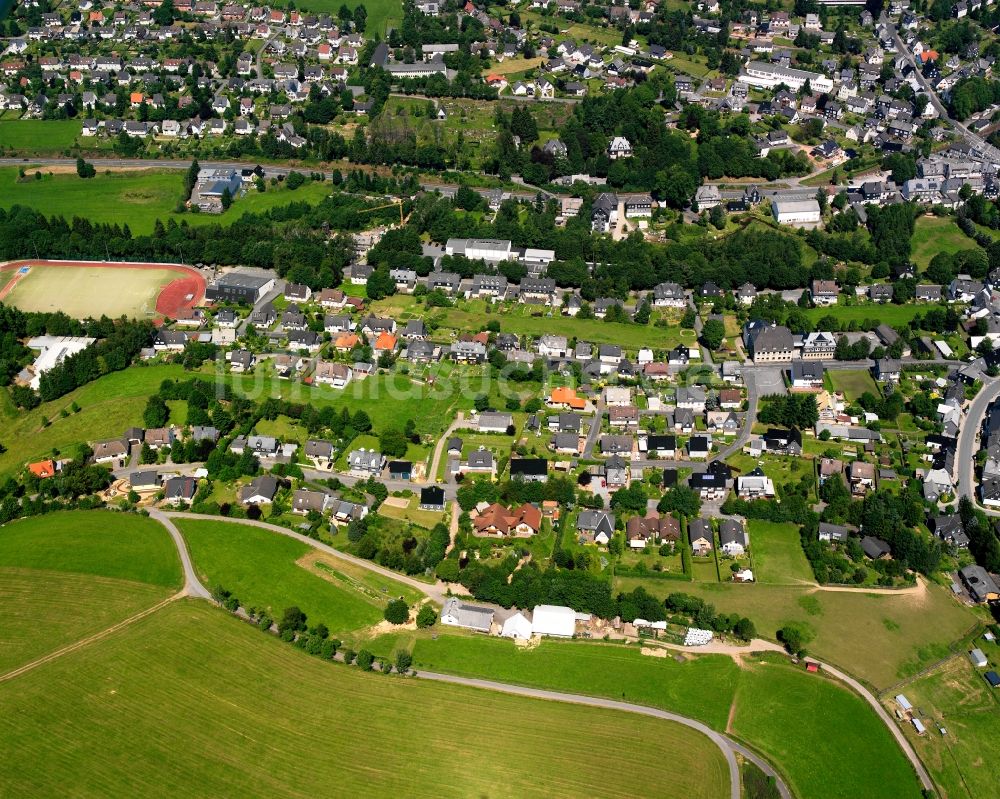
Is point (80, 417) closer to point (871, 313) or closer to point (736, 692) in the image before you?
point (736, 692)

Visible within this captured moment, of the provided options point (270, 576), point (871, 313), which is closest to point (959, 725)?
point (270, 576)

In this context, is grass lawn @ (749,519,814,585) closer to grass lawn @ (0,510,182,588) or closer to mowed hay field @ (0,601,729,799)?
mowed hay field @ (0,601,729,799)

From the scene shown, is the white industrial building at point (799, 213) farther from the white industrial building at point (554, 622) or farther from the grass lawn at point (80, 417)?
the grass lawn at point (80, 417)

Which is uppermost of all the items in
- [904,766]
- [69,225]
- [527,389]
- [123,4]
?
[123,4]

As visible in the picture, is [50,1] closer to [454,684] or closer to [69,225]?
[69,225]

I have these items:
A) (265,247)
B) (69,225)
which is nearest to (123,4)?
(69,225)

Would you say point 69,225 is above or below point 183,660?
above

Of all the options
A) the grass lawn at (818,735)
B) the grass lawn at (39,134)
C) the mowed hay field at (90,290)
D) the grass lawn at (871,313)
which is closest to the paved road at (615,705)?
the grass lawn at (818,735)
